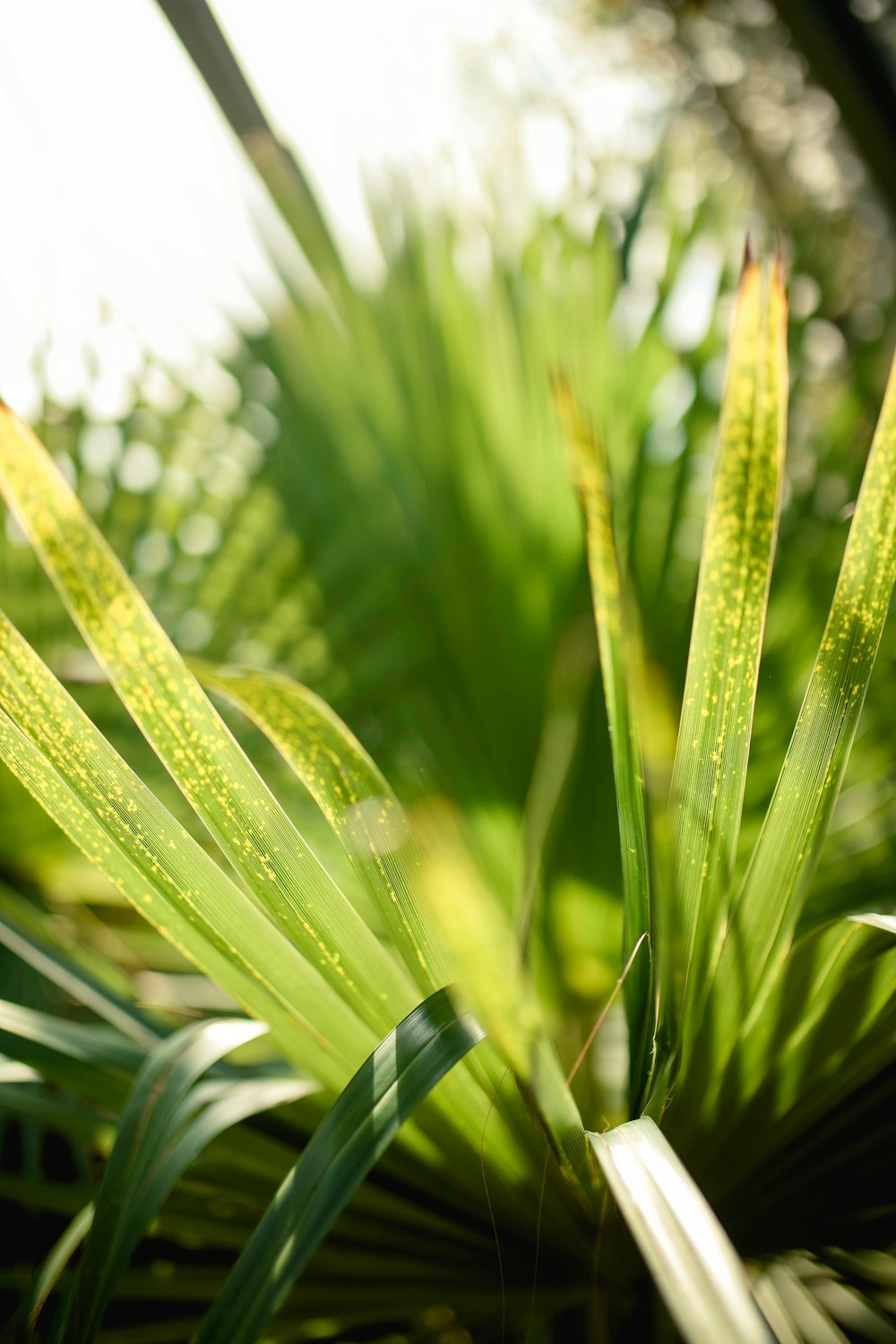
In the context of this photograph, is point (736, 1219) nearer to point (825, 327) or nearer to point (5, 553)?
point (5, 553)

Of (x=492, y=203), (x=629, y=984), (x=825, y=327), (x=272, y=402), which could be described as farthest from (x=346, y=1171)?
(x=825, y=327)

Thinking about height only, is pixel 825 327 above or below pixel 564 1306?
above

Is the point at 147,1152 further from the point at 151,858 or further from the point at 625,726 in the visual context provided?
the point at 625,726

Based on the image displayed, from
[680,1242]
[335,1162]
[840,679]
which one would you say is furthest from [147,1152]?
[840,679]

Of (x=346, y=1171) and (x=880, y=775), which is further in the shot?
(x=880, y=775)

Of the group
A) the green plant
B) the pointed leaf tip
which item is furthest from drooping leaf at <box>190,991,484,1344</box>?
the pointed leaf tip

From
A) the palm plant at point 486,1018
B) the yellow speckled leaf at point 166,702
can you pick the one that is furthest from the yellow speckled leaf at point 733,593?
the yellow speckled leaf at point 166,702

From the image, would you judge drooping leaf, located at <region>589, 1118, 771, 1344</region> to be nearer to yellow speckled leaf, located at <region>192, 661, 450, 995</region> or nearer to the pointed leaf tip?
yellow speckled leaf, located at <region>192, 661, 450, 995</region>
